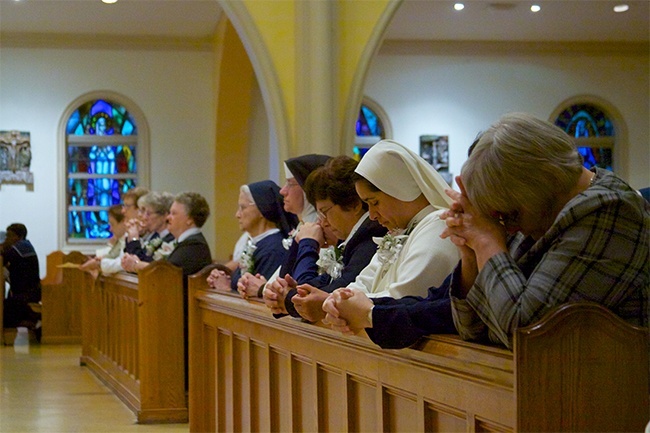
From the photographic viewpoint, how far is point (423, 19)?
14719 millimetres

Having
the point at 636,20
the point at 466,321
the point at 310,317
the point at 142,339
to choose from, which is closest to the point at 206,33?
the point at 636,20

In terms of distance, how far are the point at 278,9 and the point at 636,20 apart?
27.9 ft

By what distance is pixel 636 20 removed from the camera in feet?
49.4

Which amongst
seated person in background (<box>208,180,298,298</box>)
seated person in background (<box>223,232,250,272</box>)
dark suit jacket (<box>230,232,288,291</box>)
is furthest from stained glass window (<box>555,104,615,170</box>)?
dark suit jacket (<box>230,232,288,291</box>)

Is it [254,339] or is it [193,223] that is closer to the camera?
[254,339]

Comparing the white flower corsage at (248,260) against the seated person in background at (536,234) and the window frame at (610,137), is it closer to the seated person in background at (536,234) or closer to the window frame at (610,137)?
the seated person in background at (536,234)

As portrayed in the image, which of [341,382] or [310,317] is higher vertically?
[310,317]

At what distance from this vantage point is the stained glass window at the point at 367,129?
16.6 meters

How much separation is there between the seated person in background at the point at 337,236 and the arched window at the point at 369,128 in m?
12.0

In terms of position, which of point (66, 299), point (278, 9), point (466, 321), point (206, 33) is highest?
point (206, 33)

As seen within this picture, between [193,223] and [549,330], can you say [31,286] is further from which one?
[549,330]

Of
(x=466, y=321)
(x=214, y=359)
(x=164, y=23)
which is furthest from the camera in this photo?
(x=164, y=23)

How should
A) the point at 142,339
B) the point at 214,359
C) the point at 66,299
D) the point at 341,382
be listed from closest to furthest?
the point at 341,382 → the point at 214,359 → the point at 142,339 → the point at 66,299

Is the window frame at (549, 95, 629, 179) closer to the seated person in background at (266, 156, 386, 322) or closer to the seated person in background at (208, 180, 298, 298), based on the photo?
the seated person in background at (208, 180, 298, 298)
